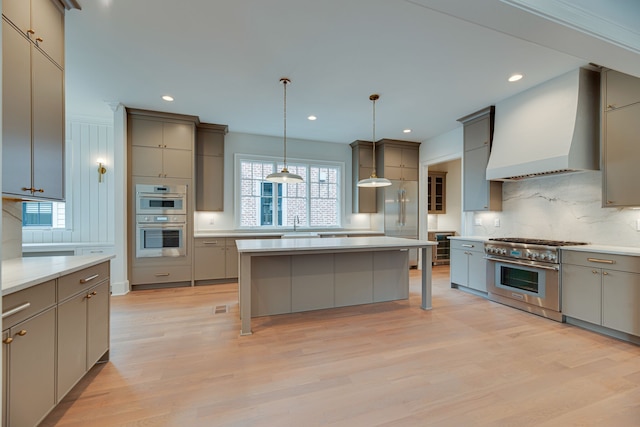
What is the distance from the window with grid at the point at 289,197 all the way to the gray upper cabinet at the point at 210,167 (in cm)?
46

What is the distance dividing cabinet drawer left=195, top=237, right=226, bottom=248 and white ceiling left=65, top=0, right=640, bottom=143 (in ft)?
6.80

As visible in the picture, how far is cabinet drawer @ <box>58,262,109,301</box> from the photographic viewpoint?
1.71m

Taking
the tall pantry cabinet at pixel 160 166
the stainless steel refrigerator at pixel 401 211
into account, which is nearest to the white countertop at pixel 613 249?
the stainless steel refrigerator at pixel 401 211

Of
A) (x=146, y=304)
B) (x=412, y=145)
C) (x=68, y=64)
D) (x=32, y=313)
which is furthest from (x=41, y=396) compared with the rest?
(x=412, y=145)

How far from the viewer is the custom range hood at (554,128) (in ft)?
10.3

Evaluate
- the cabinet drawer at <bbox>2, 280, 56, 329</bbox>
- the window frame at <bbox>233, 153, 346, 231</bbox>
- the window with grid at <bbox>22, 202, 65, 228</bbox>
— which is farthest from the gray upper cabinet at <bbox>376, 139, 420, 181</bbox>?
the window with grid at <bbox>22, 202, 65, 228</bbox>

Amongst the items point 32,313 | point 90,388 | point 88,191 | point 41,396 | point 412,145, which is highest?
point 412,145

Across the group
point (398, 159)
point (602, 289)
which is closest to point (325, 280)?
point (602, 289)

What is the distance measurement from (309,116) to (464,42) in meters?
2.51

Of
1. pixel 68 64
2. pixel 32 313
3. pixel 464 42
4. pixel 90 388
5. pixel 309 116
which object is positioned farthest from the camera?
pixel 309 116

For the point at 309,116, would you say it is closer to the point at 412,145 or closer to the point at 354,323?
the point at 412,145

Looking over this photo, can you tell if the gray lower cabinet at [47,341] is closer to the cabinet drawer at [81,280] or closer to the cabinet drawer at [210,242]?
the cabinet drawer at [81,280]

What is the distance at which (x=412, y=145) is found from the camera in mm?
6172

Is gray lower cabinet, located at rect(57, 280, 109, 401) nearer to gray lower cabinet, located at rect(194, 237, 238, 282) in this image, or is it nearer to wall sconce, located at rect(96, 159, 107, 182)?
gray lower cabinet, located at rect(194, 237, 238, 282)
